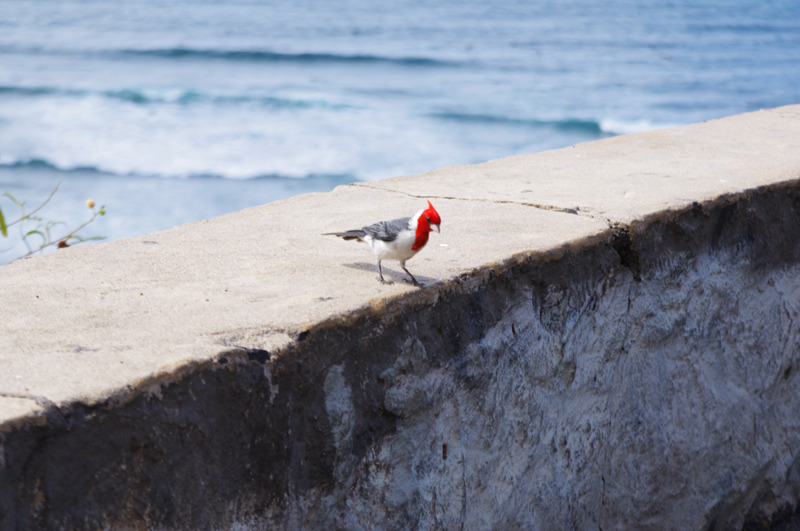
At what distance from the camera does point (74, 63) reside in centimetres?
1359

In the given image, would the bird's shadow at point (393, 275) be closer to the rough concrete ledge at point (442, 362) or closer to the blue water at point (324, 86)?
the rough concrete ledge at point (442, 362)

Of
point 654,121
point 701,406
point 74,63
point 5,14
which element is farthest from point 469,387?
point 5,14

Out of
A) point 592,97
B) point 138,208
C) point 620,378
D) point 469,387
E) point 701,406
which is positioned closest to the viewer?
point 469,387

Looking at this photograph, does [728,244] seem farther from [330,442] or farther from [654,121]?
[654,121]

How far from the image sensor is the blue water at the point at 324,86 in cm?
896

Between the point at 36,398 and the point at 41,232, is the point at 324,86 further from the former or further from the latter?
the point at 36,398

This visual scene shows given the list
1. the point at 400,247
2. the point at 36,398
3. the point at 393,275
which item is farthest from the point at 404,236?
the point at 36,398

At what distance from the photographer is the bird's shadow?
5.83 ft

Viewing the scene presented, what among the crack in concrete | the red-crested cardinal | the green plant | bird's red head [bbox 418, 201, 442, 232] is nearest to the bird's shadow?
the red-crested cardinal

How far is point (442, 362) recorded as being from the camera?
1.75m

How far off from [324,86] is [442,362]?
11433 mm

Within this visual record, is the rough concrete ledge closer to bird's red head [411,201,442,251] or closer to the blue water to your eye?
bird's red head [411,201,442,251]

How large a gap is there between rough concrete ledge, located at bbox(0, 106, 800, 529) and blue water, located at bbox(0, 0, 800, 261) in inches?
207

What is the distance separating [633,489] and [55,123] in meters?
10.3
